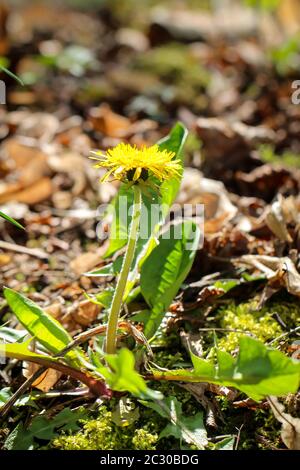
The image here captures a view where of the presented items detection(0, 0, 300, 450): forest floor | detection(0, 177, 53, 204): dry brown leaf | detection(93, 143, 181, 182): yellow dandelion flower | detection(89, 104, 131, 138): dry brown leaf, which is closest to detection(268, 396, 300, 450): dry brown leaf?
detection(0, 0, 300, 450): forest floor

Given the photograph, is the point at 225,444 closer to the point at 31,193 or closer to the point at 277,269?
the point at 277,269

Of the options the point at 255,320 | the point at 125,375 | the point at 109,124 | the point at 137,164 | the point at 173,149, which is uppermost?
the point at 137,164

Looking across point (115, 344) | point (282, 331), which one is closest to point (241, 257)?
point (282, 331)

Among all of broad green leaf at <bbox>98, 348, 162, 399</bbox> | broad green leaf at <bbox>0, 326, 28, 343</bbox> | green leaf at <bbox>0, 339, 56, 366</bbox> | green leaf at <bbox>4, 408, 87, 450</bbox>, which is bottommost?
green leaf at <bbox>4, 408, 87, 450</bbox>

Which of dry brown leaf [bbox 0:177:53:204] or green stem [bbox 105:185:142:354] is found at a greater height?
green stem [bbox 105:185:142:354]

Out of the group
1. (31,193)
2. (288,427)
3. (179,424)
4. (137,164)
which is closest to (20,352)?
(179,424)

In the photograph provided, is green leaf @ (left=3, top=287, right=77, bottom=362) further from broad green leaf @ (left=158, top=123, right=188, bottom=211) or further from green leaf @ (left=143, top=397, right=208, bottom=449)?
broad green leaf @ (left=158, top=123, right=188, bottom=211)

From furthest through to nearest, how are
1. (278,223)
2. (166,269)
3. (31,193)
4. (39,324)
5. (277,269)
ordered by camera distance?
(31,193)
(278,223)
(277,269)
(166,269)
(39,324)
